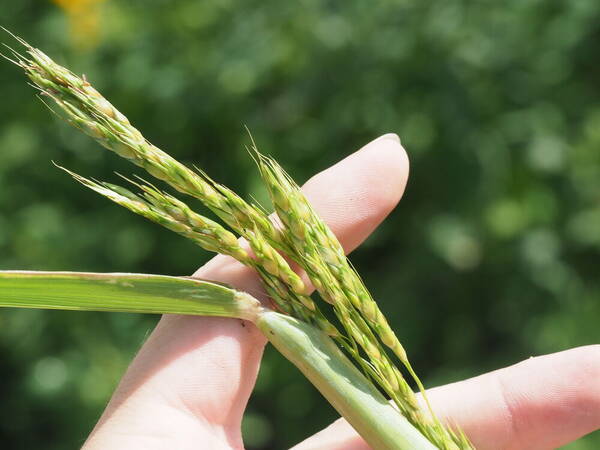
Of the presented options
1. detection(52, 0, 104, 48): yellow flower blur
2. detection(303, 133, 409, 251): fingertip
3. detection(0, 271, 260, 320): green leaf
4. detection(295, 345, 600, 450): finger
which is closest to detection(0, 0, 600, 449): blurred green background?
detection(52, 0, 104, 48): yellow flower blur

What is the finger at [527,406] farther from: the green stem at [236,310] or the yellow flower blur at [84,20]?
the yellow flower blur at [84,20]

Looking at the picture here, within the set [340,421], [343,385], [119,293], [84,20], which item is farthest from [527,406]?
[84,20]

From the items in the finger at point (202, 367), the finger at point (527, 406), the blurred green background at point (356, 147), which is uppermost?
the blurred green background at point (356, 147)

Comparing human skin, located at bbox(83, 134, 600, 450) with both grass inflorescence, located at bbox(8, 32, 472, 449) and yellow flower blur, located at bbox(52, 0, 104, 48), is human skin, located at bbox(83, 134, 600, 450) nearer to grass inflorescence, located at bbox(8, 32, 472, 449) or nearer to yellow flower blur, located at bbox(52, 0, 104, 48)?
grass inflorescence, located at bbox(8, 32, 472, 449)

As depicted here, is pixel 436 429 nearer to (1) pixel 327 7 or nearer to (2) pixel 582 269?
(2) pixel 582 269

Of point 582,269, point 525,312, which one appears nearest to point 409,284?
point 525,312

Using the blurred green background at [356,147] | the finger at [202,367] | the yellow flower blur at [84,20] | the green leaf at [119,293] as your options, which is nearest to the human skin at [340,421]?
the finger at [202,367]

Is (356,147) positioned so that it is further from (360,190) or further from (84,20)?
(84,20)
